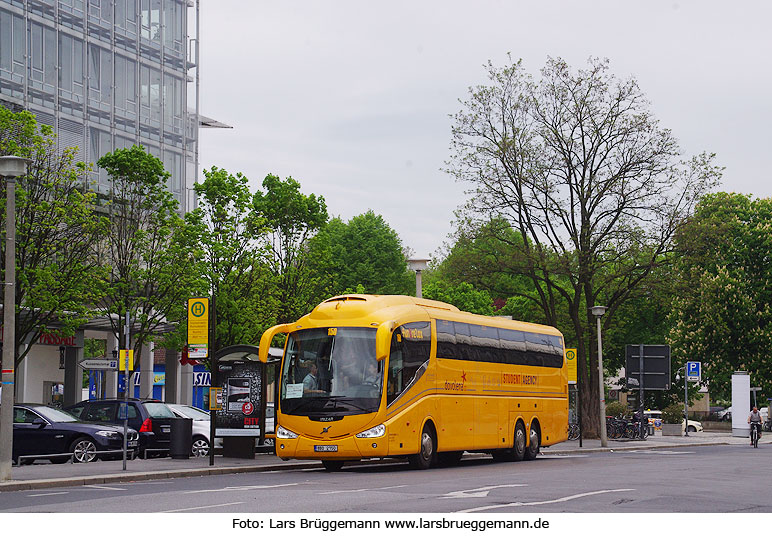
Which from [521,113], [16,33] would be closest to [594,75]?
[521,113]

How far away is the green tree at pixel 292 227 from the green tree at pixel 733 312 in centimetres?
2021

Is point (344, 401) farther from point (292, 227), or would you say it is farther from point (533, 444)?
point (292, 227)

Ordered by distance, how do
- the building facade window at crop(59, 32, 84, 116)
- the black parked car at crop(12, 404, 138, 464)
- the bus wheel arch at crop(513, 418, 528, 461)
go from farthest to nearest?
1. the building facade window at crop(59, 32, 84, 116)
2. the bus wheel arch at crop(513, 418, 528, 461)
3. the black parked car at crop(12, 404, 138, 464)

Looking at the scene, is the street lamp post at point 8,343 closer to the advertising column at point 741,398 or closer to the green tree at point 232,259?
the green tree at point 232,259

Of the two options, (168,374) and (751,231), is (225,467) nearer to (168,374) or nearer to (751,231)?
(168,374)

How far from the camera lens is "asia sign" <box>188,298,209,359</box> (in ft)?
83.4

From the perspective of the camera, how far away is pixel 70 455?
2752cm

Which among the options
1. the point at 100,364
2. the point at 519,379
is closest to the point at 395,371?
the point at 519,379

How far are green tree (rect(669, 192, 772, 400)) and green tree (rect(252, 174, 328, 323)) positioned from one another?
66.3 ft

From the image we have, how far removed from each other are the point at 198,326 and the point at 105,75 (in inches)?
1018

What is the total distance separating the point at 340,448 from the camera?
2345 centimetres

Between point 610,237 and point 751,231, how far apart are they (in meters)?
20.3

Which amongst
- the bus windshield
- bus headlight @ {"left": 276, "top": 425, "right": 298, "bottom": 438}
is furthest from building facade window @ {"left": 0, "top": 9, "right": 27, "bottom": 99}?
bus headlight @ {"left": 276, "top": 425, "right": 298, "bottom": 438}

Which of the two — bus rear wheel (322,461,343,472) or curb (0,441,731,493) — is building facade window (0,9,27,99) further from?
bus rear wheel (322,461,343,472)
